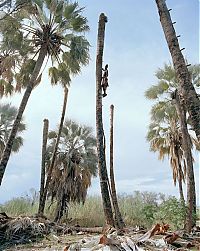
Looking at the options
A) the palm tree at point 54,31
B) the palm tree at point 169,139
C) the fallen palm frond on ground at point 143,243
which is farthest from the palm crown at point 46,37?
the fallen palm frond on ground at point 143,243

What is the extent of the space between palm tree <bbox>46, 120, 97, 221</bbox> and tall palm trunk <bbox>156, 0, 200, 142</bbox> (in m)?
13.5

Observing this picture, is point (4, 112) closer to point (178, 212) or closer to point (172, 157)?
point (172, 157)

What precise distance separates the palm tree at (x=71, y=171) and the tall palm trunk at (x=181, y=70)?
44.2ft

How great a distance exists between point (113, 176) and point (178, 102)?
3773 mm

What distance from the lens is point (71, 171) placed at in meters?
20.4

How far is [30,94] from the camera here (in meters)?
13.9

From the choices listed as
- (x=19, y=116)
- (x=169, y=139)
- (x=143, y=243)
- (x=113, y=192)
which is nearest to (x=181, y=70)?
(x=143, y=243)

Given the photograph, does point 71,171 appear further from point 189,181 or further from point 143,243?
point 143,243

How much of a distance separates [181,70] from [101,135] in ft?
13.1

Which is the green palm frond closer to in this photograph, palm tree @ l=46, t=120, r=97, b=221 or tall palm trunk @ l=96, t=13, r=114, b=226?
palm tree @ l=46, t=120, r=97, b=221

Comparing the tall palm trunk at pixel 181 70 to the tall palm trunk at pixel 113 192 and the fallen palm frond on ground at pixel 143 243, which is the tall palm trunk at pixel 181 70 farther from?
the tall palm trunk at pixel 113 192

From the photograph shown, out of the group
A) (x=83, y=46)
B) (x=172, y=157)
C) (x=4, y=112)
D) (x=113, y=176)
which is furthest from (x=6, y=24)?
(x=172, y=157)

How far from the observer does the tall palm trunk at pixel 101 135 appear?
927cm

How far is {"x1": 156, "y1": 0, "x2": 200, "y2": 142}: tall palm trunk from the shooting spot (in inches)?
233
